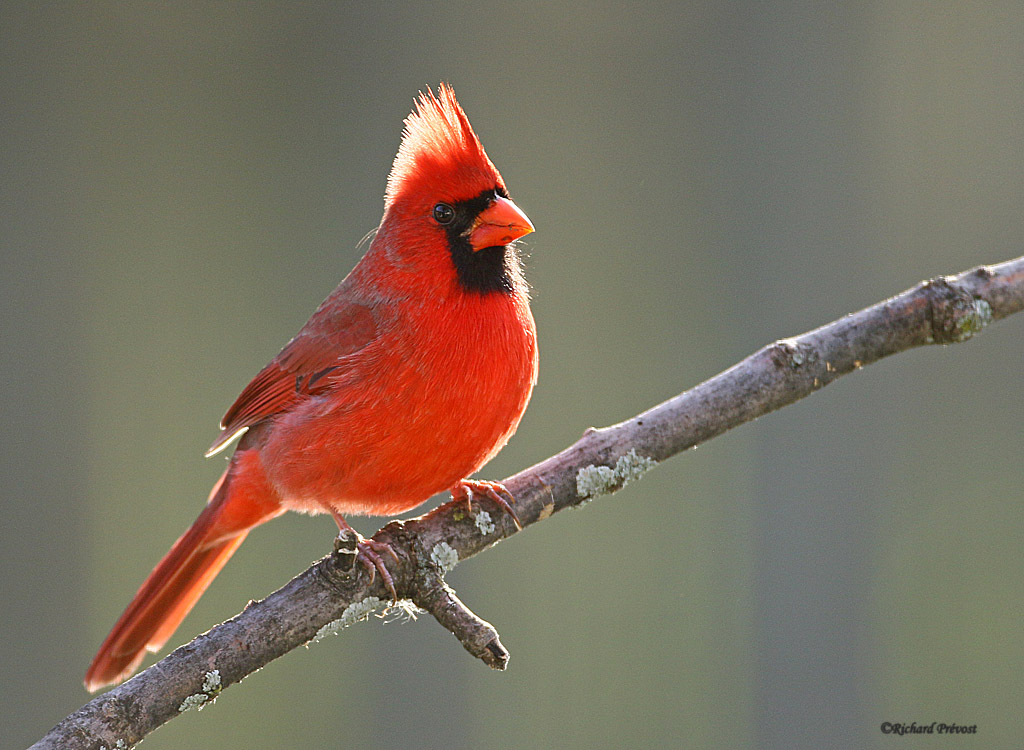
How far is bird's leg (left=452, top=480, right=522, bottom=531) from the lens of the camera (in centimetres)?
192

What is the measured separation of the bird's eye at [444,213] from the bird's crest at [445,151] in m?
0.02

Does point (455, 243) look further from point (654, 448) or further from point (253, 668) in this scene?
point (253, 668)

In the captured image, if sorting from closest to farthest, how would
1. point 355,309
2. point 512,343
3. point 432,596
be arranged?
point 432,596 → point 512,343 → point 355,309

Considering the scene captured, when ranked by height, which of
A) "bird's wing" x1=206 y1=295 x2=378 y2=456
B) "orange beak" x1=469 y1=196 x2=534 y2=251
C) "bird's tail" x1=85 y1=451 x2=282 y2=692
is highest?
"orange beak" x1=469 y1=196 x2=534 y2=251

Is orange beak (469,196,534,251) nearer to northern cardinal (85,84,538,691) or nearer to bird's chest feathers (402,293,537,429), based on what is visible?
northern cardinal (85,84,538,691)

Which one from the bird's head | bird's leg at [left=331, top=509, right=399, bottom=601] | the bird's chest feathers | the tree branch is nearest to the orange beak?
the bird's head


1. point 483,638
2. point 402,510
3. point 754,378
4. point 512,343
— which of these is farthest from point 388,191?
point 483,638

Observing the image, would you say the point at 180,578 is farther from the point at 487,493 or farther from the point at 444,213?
the point at 444,213

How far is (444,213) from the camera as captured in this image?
2133mm

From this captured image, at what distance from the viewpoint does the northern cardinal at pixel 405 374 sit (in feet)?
6.47

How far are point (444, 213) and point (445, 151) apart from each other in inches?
4.9

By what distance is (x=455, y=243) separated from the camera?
2125 mm

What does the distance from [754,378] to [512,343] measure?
47 centimetres

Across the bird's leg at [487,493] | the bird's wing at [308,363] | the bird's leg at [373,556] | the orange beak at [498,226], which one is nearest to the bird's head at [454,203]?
the orange beak at [498,226]
